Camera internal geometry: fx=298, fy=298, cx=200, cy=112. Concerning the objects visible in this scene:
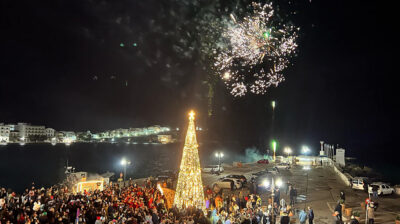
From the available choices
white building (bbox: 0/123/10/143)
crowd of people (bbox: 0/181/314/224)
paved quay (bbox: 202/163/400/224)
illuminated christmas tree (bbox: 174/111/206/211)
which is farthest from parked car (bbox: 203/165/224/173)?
white building (bbox: 0/123/10/143)

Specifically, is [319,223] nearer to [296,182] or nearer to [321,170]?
[296,182]

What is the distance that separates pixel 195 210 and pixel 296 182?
46.8ft

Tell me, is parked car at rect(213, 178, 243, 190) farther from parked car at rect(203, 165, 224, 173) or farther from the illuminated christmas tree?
the illuminated christmas tree

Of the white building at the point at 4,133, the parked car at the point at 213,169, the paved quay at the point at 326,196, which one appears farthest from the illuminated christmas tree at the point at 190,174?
the white building at the point at 4,133

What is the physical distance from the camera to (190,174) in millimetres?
13180

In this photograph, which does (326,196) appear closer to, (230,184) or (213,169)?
(230,184)

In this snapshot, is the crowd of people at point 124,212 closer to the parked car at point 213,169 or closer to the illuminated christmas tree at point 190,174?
the illuminated christmas tree at point 190,174

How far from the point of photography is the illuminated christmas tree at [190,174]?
1307 cm

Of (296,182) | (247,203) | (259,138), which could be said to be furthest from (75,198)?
(259,138)

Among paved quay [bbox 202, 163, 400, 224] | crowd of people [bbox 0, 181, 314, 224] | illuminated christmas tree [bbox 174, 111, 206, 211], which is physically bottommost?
paved quay [bbox 202, 163, 400, 224]

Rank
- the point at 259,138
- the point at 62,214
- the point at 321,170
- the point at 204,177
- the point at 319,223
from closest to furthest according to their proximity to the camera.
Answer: the point at 62,214, the point at 319,223, the point at 204,177, the point at 321,170, the point at 259,138

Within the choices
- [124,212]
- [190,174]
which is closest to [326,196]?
[190,174]

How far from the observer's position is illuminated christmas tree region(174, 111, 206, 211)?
42.9 ft

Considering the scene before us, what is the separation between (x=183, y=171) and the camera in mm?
13266
